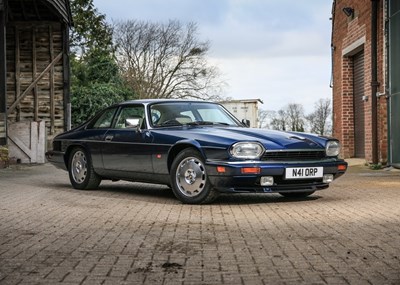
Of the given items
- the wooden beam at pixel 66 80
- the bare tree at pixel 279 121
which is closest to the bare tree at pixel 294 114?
the bare tree at pixel 279 121

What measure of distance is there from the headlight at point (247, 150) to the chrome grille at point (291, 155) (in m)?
0.11

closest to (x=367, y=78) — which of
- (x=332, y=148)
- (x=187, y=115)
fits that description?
(x=332, y=148)

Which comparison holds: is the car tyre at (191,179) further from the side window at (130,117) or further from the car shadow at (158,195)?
the side window at (130,117)

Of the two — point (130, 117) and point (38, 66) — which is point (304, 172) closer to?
point (130, 117)

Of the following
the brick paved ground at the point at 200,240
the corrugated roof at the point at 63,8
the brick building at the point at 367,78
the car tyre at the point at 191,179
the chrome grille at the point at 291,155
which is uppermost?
the corrugated roof at the point at 63,8

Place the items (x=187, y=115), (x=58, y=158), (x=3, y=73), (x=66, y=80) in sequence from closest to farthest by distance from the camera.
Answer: (x=187, y=115), (x=58, y=158), (x=3, y=73), (x=66, y=80)

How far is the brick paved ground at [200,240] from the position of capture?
14.1 feet

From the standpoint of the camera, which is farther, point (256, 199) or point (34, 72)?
point (34, 72)

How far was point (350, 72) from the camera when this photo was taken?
2070cm

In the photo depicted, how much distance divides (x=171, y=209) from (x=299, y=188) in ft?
5.54

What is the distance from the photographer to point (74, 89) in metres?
33.3

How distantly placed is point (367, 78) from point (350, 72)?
9.16 feet

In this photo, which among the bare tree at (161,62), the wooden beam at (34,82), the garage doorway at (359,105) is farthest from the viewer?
the bare tree at (161,62)

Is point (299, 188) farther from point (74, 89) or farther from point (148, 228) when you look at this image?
point (74, 89)
